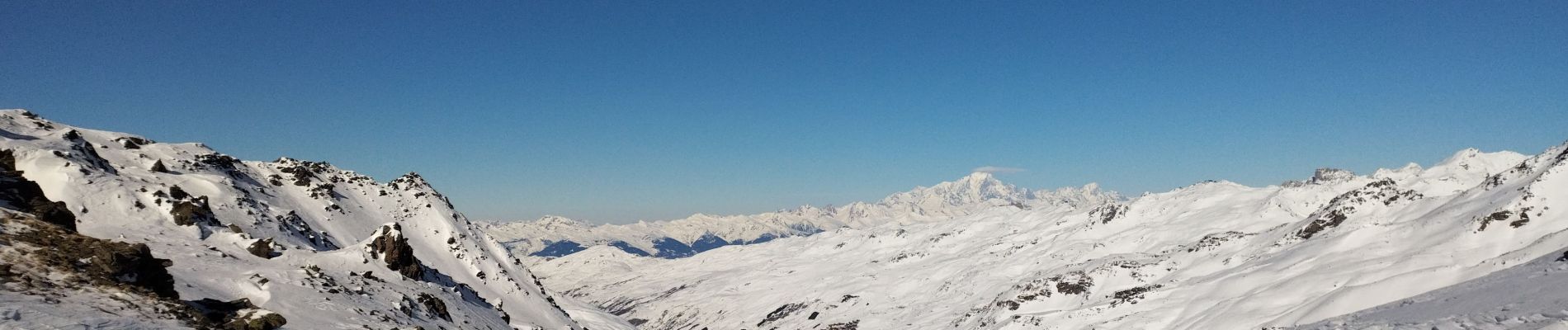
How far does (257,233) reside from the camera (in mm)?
58781

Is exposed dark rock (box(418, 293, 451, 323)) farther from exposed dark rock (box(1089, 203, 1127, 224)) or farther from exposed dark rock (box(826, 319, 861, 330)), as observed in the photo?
exposed dark rock (box(1089, 203, 1127, 224))

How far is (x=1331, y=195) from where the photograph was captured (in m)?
130

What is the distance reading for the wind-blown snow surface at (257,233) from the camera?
3422 cm

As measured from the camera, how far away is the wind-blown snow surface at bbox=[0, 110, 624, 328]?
34.2 metres

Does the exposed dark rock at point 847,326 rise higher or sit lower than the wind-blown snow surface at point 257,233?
lower

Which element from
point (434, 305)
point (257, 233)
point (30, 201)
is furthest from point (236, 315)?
point (257, 233)

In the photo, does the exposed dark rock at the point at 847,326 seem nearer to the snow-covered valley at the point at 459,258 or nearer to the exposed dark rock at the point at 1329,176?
the snow-covered valley at the point at 459,258

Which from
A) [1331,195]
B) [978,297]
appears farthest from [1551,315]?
[1331,195]

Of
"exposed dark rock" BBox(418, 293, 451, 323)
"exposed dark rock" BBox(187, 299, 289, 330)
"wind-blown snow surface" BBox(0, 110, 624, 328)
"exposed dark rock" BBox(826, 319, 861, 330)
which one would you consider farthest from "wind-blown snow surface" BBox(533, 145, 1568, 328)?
"exposed dark rock" BBox(418, 293, 451, 323)

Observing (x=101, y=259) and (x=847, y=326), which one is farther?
(x=847, y=326)

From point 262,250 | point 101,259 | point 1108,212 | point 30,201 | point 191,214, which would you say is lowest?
point 101,259

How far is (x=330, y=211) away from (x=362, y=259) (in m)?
53.1

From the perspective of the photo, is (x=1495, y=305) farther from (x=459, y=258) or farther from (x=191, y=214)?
(x=459, y=258)

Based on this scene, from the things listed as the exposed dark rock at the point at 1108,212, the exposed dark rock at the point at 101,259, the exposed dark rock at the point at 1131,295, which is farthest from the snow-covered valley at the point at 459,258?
the exposed dark rock at the point at 1108,212
